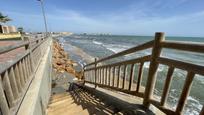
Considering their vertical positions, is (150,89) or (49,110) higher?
(150,89)

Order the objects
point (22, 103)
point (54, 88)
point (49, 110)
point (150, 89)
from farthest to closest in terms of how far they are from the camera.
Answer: point (54, 88)
point (49, 110)
point (150, 89)
point (22, 103)

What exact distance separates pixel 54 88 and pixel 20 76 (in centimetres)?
492

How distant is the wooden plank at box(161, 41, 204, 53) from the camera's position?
155 cm

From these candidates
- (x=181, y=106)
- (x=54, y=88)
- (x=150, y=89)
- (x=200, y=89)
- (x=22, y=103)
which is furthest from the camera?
(x=200, y=89)

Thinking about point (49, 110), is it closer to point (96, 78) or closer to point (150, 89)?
point (96, 78)

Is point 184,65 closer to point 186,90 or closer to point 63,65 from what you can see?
point 186,90

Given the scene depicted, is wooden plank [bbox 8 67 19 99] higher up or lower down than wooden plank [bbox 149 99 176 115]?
higher up

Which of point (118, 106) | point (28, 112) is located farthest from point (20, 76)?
point (118, 106)

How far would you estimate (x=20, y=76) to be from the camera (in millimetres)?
2260

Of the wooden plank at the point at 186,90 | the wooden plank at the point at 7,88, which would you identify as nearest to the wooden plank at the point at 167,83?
the wooden plank at the point at 186,90

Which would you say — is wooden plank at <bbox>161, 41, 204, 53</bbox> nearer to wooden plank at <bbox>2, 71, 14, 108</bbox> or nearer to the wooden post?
the wooden post

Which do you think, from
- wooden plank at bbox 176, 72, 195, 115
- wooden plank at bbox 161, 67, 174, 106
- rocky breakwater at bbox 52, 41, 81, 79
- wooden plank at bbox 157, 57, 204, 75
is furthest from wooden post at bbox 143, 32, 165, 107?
rocky breakwater at bbox 52, 41, 81, 79

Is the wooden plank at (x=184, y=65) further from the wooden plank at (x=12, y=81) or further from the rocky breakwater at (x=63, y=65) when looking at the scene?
the rocky breakwater at (x=63, y=65)

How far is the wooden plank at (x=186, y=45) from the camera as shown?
1554mm
